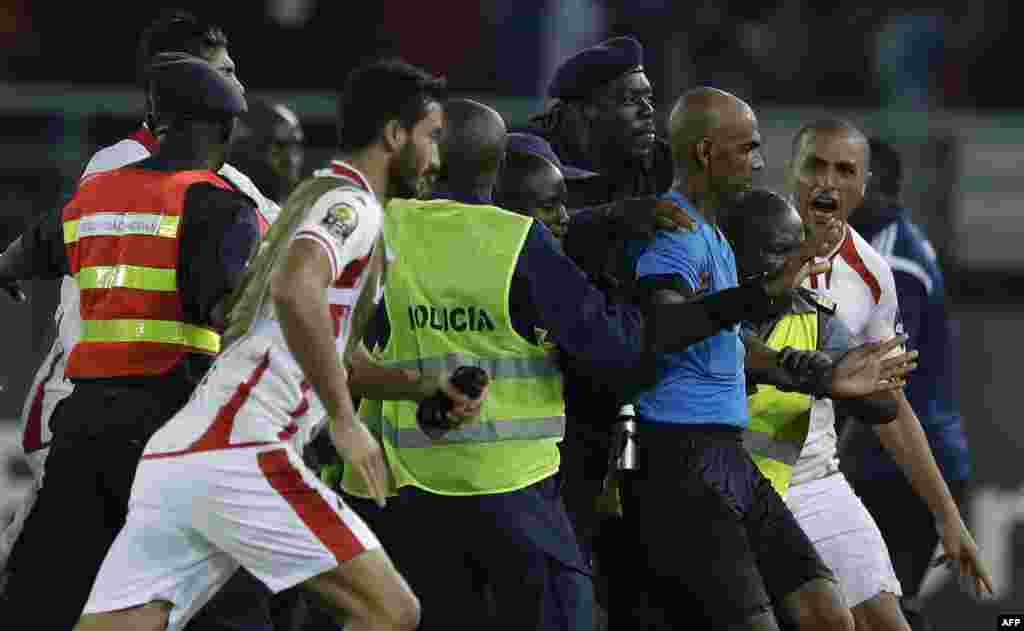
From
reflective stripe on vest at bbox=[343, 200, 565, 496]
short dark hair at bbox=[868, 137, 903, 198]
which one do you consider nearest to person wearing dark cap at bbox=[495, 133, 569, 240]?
reflective stripe on vest at bbox=[343, 200, 565, 496]

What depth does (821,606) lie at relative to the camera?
22.3 feet

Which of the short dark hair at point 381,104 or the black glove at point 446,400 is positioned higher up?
the short dark hair at point 381,104

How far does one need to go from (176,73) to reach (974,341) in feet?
21.0

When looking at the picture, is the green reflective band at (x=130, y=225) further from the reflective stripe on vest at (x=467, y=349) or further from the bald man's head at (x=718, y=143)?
the bald man's head at (x=718, y=143)

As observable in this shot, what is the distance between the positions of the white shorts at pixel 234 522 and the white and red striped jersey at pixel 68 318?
4.14 feet

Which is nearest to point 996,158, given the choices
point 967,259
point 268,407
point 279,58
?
point 967,259

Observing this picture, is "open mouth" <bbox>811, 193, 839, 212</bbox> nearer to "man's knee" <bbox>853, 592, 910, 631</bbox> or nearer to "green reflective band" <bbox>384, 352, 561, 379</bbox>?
"man's knee" <bbox>853, 592, 910, 631</bbox>

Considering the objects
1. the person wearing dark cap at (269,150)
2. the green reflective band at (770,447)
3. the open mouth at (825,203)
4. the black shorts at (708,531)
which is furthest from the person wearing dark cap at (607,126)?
the person wearing dark cap at (269,150)

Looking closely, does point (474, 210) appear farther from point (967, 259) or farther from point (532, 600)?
point (967, 259)

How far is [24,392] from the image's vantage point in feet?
36.3

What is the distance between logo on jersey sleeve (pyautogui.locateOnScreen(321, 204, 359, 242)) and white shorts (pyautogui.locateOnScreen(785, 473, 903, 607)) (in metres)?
2.54

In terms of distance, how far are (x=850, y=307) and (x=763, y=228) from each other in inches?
35.9

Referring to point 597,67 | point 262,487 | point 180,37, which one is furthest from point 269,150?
point 262,487

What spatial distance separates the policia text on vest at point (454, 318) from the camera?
6297mm
